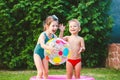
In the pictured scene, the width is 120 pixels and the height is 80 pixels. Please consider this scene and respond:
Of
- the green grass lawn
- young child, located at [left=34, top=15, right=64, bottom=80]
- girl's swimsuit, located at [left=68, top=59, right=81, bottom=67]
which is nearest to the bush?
the green grass lawn

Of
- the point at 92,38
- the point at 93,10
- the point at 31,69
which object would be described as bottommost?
the point at 31,69

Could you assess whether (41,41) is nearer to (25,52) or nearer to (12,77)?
(12,77)

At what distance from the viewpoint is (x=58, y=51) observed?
27.0 ft

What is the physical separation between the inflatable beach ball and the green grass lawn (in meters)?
2.26

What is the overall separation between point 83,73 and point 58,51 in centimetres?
318

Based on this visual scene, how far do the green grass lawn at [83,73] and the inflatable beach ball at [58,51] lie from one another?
2262mm

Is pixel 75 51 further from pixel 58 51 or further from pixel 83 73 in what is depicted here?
pixel 83 73

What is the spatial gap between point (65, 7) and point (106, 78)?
262 centimetres

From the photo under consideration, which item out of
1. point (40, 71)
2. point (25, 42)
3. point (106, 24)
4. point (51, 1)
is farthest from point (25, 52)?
point (40, 71)

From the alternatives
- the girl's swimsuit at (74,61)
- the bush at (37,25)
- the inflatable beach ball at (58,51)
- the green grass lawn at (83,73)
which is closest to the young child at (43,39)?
the inflatable beach ball at (58,51)

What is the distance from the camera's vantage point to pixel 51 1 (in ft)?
39.3

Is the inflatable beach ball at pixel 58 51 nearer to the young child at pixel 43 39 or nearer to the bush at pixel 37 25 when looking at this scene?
the young child at pixel 43 39

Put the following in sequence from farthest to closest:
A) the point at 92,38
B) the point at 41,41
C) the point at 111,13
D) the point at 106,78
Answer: the point at 111,13, the point at 92,38, the point at 106,78, the point at 41,41

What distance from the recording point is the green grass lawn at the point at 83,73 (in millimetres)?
10562
